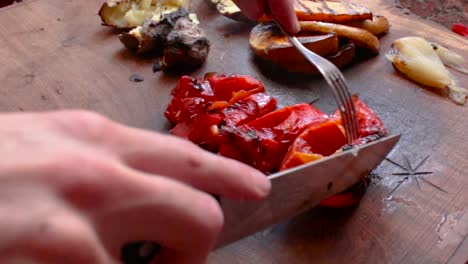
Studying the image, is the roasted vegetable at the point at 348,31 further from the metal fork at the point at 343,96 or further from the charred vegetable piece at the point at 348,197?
the charred vegetable piece at the point at 348,197

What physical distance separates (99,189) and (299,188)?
1.82 feet

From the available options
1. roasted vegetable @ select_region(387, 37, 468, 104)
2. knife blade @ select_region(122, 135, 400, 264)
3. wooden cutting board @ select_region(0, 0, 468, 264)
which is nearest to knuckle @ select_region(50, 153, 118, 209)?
knife blade @ select_region(122, 135, 400, 264)

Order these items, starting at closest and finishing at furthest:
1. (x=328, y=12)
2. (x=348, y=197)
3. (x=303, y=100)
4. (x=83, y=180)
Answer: (x=83, y=180)
(x=348, y=197)
(x=303, y=100)
(x=328, y=12)

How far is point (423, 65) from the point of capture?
5.57 feet

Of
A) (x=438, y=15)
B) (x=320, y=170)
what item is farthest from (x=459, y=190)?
(x=438, y=15)

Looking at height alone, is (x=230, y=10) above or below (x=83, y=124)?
below

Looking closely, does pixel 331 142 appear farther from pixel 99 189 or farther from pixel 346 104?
pixel 99 189

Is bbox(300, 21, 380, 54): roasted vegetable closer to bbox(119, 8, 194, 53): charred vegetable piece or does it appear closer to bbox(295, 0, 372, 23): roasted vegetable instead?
bbox(295, 0, 372, 23): roasted vegetable

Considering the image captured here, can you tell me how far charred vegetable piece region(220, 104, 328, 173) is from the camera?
1.31 metres

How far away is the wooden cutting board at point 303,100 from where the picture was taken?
120cm

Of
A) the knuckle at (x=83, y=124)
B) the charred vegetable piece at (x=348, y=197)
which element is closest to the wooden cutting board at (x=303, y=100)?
the charred vegetable piece at (x=348, y=197)

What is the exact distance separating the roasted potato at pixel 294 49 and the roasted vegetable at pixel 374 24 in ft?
0.58

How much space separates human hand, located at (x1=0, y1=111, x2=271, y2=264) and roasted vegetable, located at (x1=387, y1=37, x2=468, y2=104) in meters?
1.21

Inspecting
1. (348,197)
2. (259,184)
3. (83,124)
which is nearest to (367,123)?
(348,197)
